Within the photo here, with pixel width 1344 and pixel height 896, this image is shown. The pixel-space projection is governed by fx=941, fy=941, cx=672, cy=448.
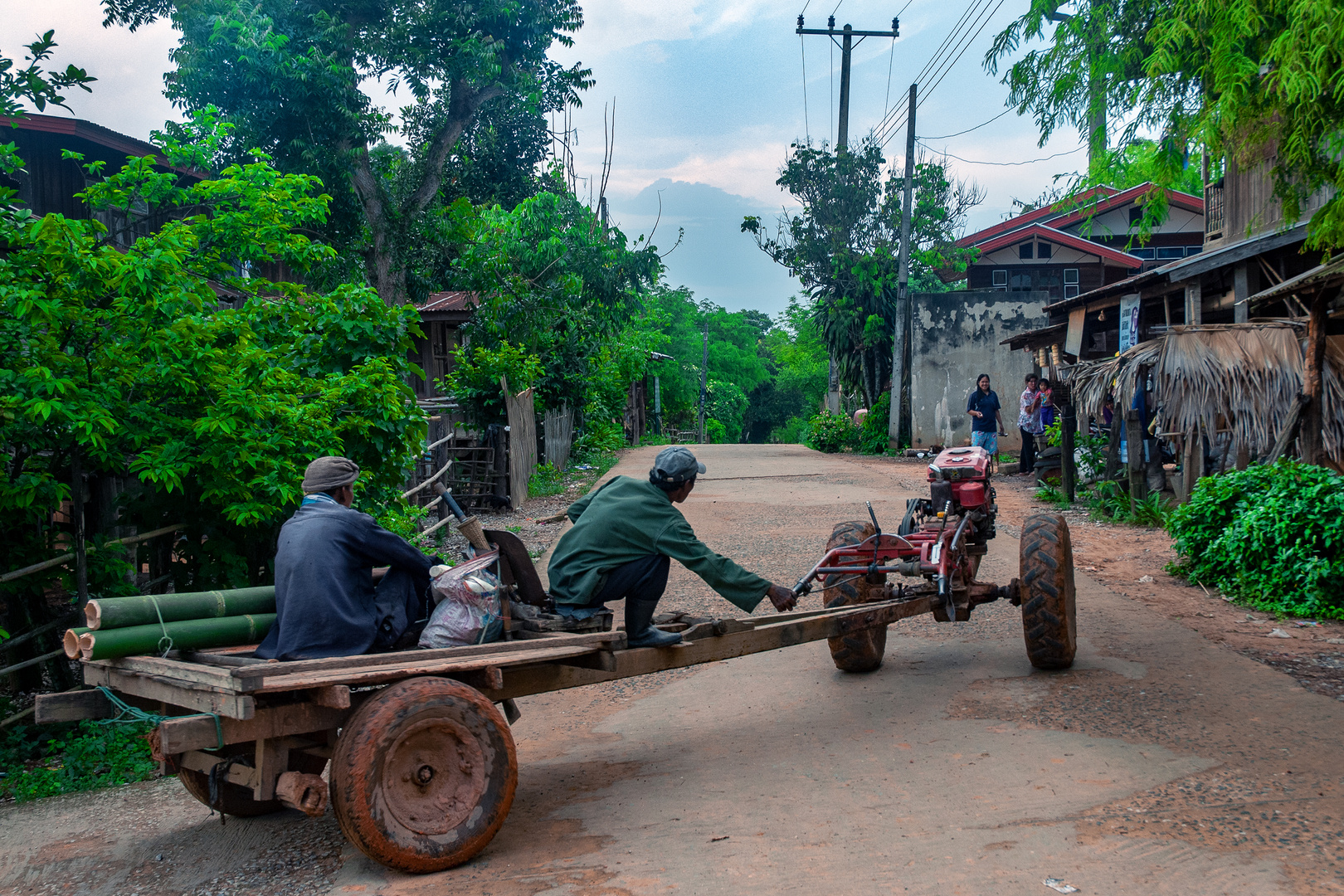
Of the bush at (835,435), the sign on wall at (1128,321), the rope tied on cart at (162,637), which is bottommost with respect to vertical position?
the rope tied on cart at (162,637)

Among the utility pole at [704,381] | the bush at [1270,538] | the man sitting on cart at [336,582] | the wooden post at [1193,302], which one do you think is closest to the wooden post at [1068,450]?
the wooden post at [1193,302]

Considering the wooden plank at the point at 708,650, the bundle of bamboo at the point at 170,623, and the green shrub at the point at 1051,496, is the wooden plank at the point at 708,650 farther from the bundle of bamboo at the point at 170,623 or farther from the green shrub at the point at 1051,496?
the green shrub at the point at 1051,496

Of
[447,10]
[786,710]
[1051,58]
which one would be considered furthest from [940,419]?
[786,710]

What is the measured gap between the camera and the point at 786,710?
5656mm

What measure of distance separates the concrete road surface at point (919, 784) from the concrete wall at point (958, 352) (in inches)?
698

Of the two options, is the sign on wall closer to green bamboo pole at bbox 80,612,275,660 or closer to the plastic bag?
the plastic bag

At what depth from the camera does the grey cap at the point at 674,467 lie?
4.72 meters

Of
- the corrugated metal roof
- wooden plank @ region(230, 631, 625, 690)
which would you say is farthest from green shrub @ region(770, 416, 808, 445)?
wooden plank @ region(230, 631, 625, 690)

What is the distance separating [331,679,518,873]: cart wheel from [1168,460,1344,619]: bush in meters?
6.81

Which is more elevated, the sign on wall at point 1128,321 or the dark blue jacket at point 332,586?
the sign on wall at point 1128,321

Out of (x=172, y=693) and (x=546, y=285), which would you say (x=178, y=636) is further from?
(x=546, y=285)

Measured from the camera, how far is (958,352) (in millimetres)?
24531

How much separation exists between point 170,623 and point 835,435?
84.9 feet

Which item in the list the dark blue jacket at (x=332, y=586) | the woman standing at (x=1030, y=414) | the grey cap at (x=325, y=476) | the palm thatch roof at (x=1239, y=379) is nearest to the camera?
the dark blue jacket at (x=332, y=586)
